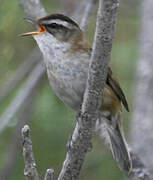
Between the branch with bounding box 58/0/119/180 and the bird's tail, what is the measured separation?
0.89 meters

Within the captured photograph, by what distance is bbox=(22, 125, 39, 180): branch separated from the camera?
3.90m

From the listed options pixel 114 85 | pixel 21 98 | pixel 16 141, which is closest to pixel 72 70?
pixel 114 85

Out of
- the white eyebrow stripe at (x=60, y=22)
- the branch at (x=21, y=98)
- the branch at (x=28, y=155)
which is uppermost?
the white eyebrow stripe at (x=60, y=22)

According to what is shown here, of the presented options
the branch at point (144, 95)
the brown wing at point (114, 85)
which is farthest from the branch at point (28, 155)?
the branch at point (144, 95)

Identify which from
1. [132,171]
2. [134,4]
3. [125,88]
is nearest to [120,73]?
[125,88]

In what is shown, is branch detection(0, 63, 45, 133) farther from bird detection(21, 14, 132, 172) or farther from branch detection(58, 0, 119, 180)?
branch detection(58, 0, 119, 180)

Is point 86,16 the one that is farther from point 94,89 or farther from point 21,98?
point 94,89

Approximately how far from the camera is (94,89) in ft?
13.1

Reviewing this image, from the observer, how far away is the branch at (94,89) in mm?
3615

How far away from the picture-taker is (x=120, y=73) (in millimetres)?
7566

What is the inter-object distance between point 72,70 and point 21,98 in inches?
49.9

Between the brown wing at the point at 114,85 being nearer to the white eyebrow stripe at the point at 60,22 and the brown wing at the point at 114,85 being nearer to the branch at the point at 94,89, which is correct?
the white eyebrow stripe at the point at 60,22

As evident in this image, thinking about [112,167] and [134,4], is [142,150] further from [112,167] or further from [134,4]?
[134,4]

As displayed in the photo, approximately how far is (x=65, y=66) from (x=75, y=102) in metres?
0.32
